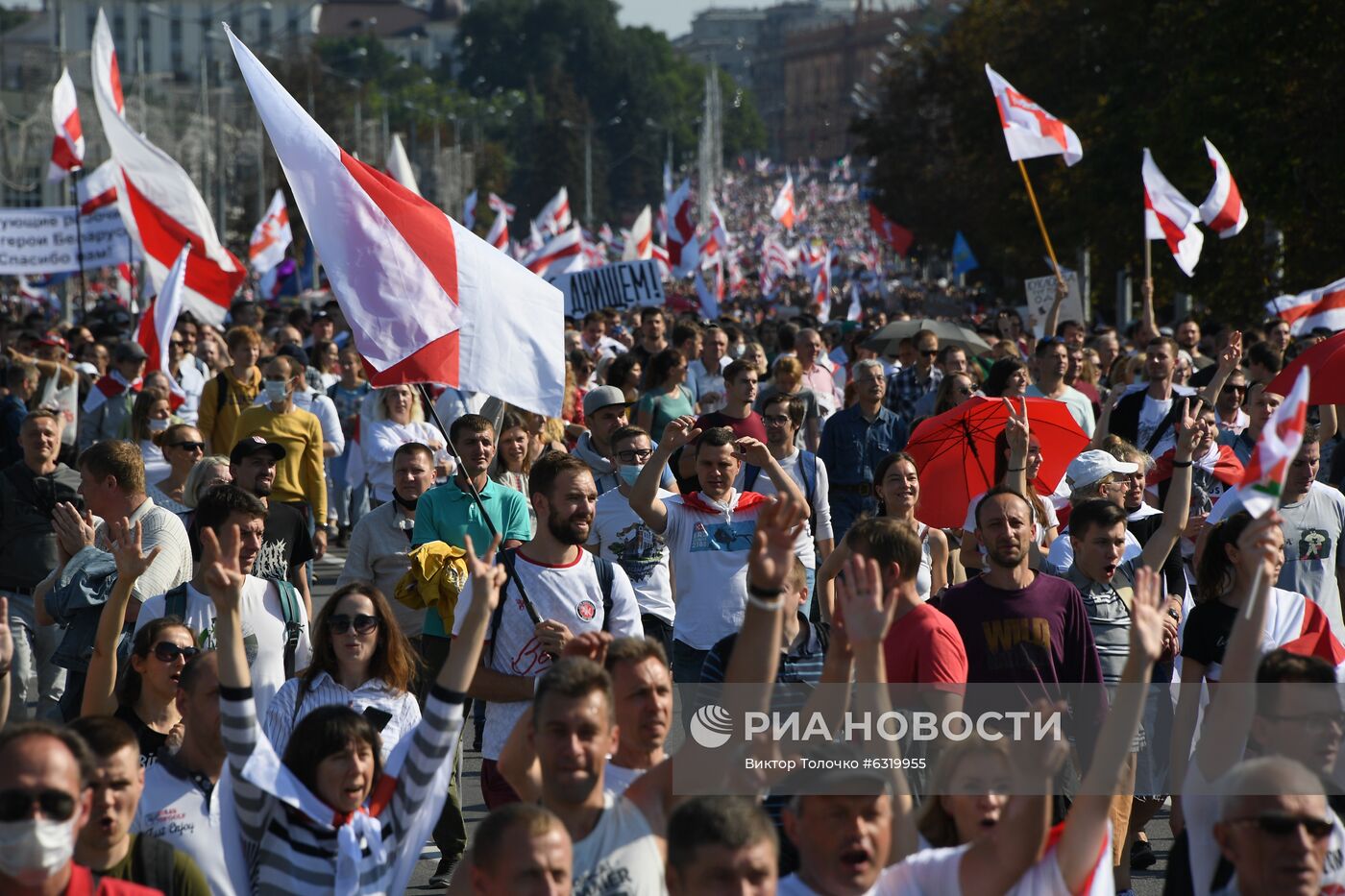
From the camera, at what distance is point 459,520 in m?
7.54

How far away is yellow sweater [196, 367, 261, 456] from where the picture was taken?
11672mm

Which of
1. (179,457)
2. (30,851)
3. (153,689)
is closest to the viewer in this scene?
(30,851)

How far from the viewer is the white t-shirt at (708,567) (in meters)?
7.28

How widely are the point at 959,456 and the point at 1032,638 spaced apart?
2799mm

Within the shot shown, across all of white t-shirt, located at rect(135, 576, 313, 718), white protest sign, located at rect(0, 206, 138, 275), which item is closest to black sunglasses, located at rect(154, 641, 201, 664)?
white t-shirt, located at rect(135, 576, 313, 718)

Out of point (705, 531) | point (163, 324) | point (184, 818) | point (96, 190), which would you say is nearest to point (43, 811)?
point (184, 818)

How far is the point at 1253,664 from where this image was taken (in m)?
4.70

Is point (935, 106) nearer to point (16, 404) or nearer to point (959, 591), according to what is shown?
point (16, 404)

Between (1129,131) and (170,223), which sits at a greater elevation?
(1129,131)

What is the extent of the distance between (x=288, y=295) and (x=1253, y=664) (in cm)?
4223

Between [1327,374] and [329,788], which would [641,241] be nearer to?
[1327,374]

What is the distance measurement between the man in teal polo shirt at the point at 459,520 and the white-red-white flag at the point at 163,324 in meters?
4.87

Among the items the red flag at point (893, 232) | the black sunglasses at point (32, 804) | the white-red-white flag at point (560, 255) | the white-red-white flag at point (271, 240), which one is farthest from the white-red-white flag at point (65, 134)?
the red flag at point (893, 232)

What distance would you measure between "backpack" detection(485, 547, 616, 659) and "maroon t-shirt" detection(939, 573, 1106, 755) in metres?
1.00
